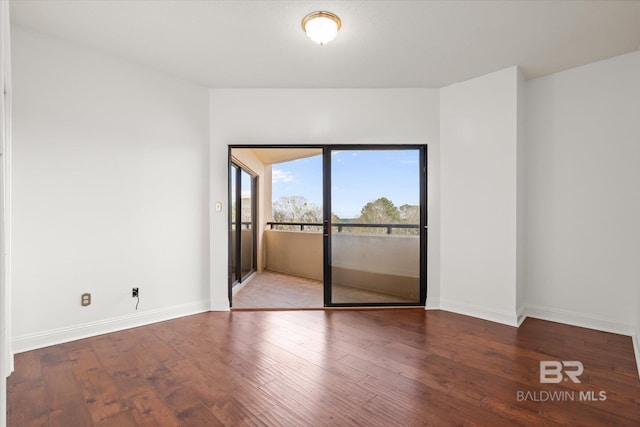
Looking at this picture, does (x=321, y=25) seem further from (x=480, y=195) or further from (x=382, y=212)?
(x=480, y=195)

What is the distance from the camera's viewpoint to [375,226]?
396cm

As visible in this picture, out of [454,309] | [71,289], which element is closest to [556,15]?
[454,309]

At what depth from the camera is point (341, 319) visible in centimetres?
356

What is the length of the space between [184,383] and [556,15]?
3886 mm

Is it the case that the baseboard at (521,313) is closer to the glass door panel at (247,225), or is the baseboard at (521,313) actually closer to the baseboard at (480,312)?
the baseboard at (480,312)

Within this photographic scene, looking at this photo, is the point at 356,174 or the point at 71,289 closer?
the point at 71,289

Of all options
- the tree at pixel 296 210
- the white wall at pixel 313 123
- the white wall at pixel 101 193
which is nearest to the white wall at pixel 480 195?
the white wall at pixel 313 123

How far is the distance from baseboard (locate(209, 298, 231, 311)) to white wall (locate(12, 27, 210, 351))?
8 cm

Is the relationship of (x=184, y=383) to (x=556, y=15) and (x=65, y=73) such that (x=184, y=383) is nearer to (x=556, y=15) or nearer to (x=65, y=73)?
(x=65, y=73)

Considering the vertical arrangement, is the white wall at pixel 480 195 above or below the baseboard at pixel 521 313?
above

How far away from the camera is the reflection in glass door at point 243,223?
516 centimetres

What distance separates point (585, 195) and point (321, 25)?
310 cm

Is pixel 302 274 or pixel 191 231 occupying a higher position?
pixel 191 231

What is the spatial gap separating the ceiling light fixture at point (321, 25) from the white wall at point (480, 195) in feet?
6.13
